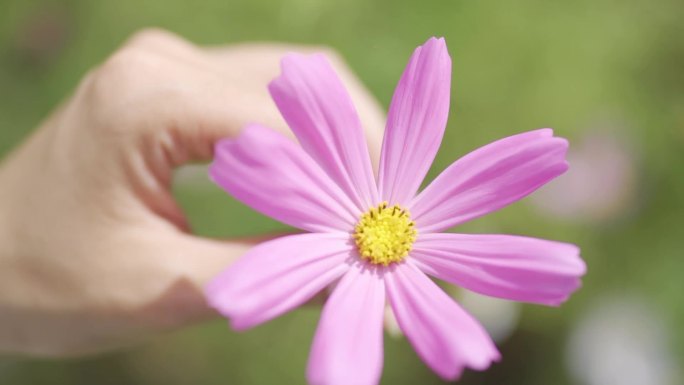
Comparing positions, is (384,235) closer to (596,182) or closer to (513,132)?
(513,132)

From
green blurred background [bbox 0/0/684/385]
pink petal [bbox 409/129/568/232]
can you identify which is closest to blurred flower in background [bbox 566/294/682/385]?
green blurred background [bbox 0/0/684/385]

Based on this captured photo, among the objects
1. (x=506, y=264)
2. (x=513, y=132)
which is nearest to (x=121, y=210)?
(x=506, y=264)

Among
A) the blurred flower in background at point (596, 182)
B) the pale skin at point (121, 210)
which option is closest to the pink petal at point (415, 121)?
the pale skin at point (121, 210)

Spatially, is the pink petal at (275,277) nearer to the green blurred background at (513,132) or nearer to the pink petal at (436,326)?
the pink petal at (436,326)

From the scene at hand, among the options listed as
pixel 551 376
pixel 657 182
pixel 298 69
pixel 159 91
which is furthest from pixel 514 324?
pixel 298 69

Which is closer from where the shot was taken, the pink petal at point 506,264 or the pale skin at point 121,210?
the pink petal at point 506,264

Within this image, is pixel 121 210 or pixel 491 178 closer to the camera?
pixel 491 178

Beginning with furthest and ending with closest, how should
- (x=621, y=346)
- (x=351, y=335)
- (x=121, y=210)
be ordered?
(x=621, y=346), (x=121, y=210), (x=351, y=335)
